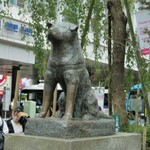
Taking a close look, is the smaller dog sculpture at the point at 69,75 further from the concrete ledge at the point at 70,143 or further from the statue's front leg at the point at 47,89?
the concrete ledge at the point at 70,143

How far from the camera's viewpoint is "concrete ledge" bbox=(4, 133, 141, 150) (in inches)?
139

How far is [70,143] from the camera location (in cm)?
347

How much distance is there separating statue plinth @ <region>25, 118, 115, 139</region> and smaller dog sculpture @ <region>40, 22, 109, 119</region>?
125 millimetres

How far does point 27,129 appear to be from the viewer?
4039 millimetres

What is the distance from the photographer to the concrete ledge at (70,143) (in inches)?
139

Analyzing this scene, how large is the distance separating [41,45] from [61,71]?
4.96m

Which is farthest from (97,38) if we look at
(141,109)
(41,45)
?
(141,109)

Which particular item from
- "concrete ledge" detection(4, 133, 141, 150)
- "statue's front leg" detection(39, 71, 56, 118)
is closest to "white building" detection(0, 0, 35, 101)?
"statue's front leg" detection(39, 71, 56, 118)

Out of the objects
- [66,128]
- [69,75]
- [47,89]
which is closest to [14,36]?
[47,89]

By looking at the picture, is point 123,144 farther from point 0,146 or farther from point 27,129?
point 0,146

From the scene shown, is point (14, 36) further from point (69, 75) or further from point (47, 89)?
point (69, 75)

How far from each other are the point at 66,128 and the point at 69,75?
58 cm

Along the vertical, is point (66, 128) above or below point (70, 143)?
above

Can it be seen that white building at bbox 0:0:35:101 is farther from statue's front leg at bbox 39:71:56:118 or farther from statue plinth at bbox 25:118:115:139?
statue plinth at bbox 25:118:115:139
